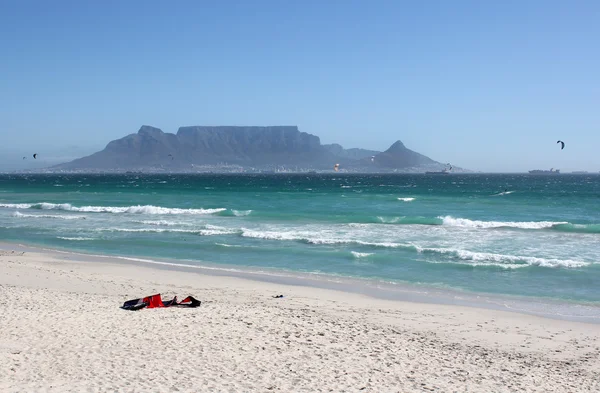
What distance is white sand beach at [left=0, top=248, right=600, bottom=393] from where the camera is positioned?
690cm

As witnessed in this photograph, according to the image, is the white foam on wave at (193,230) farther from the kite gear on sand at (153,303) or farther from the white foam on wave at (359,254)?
the kite gear on sand at (153,303)

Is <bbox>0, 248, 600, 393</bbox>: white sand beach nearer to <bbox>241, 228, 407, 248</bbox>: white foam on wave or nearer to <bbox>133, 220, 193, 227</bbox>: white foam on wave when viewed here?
<bbox>241, 228, 407, 248</bbox>: white foam on wave

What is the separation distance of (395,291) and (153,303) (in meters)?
6.11

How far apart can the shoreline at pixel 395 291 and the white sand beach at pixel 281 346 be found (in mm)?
639

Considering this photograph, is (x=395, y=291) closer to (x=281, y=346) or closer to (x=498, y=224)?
(x=281, y=346)

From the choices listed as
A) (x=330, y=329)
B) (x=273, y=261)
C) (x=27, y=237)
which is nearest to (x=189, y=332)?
(x=330, y=329)

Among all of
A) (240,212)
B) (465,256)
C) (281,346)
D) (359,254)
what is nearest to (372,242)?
(359,254)

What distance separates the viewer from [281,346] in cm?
834

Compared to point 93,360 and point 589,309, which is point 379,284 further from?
point 93,360

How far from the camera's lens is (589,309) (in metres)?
12.2

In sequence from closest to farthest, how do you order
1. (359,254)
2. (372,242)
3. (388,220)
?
(359,254) → (372,242) → (388,220)

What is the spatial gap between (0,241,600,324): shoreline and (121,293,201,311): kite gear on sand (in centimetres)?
405

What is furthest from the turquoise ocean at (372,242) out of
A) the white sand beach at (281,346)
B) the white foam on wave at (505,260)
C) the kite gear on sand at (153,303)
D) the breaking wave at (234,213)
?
the kite gear on sand at (153,303)

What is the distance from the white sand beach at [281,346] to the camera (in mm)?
6898
